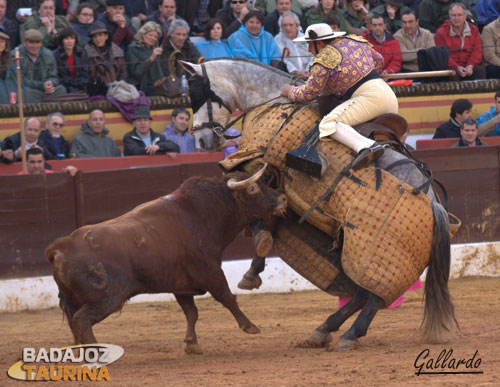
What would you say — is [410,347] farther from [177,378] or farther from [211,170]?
[211,170]

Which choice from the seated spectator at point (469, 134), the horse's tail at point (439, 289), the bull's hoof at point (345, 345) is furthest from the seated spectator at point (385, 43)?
the bull's hoof at point (345, 345)

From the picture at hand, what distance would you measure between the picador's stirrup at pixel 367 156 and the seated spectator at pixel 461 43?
6193 mm

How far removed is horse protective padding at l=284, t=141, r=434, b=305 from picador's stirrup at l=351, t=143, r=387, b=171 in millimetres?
45

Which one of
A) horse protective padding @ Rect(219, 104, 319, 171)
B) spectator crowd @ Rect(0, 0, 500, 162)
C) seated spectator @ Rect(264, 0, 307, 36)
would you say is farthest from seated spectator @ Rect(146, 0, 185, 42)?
horse protective padding @ Rect(219, 104, 319, 171)

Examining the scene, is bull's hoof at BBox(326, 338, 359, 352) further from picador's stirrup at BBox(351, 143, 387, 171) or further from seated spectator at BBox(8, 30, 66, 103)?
seated spectator at BBox(8, 30, 66, 103)

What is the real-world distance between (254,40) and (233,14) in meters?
1.23

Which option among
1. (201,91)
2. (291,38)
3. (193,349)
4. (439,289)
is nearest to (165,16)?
(291,38)

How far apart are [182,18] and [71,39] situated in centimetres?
201

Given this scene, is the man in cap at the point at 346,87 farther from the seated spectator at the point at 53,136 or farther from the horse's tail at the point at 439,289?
the seated spectator at the point at 53,136

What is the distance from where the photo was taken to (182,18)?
12.5m

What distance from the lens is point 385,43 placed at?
39.8 feet

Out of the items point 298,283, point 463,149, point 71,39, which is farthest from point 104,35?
point 463,149

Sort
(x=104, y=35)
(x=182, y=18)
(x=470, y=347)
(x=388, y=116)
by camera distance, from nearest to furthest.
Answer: (x=470, y=347) → (x=388, y=116) → (x=104, y=35) → (x=182, y=18)

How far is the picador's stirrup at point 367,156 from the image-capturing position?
6559mm
